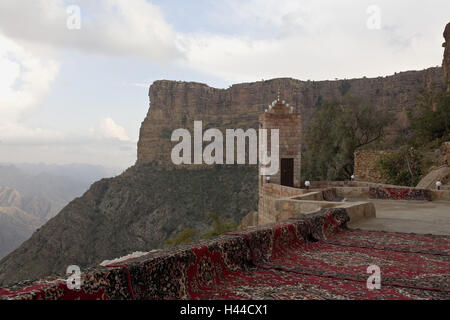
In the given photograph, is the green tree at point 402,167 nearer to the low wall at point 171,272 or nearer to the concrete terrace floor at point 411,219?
the concrete terrace floor at point 411,219

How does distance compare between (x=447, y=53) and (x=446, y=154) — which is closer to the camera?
(x=446, y=154)

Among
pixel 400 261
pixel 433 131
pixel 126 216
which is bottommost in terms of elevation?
pixel 126 216

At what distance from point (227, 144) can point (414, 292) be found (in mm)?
45965

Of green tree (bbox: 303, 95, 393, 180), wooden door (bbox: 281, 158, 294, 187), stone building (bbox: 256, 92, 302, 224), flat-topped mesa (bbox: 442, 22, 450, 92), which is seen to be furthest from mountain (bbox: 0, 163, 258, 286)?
wooden door (bbox: 281, 158, 294, 187)

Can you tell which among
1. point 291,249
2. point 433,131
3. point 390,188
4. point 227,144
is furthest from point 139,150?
point 291,249

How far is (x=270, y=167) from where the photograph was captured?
12789 millimetres

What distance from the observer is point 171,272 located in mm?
2418

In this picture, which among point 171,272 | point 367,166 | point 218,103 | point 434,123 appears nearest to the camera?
point 171,272

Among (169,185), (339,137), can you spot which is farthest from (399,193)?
(169,185)

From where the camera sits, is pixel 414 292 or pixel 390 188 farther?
pixel 390 188

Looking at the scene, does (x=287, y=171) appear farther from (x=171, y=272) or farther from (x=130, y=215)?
(x=130, y=215)

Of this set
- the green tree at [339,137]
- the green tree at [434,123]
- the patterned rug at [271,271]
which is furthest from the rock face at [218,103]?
the patterned rug at [271,271]

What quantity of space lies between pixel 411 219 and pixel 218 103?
Result: 183 feet
